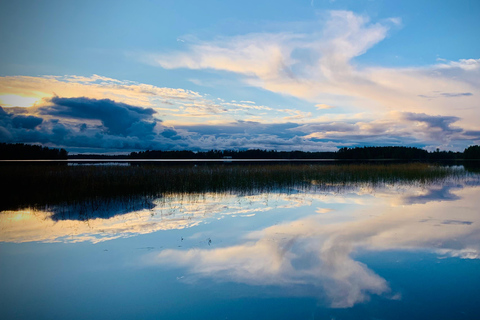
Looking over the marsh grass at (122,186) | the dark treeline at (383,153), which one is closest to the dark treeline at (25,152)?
the marsh grass at (122,186)

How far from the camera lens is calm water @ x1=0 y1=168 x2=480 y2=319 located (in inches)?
151

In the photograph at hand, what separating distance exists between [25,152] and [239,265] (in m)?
73.6

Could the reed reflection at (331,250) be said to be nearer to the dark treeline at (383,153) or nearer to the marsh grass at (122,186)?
the marsh grass at (122,186)

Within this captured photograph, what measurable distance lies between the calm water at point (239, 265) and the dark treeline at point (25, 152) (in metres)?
64.6

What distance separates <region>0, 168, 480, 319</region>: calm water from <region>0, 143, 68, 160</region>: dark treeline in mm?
64644

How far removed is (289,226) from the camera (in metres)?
7.91

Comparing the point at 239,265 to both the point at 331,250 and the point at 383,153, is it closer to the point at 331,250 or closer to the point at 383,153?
the point at 331,250

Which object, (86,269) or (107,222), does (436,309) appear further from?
(107,222)

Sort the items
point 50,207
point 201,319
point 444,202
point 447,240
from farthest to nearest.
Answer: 1. point 444,202
2. point 50,207
3. point 447,240
4. point 201,319

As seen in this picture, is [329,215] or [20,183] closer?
[329,215]

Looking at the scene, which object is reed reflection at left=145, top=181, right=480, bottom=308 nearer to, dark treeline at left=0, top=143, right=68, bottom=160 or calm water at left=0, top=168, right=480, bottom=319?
calm water at left=0, top=168, right=480, bottom=319

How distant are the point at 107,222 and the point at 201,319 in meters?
5.94

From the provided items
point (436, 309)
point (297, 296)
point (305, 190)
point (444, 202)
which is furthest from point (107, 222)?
point (444, 202)

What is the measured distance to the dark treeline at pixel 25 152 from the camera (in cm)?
5938
